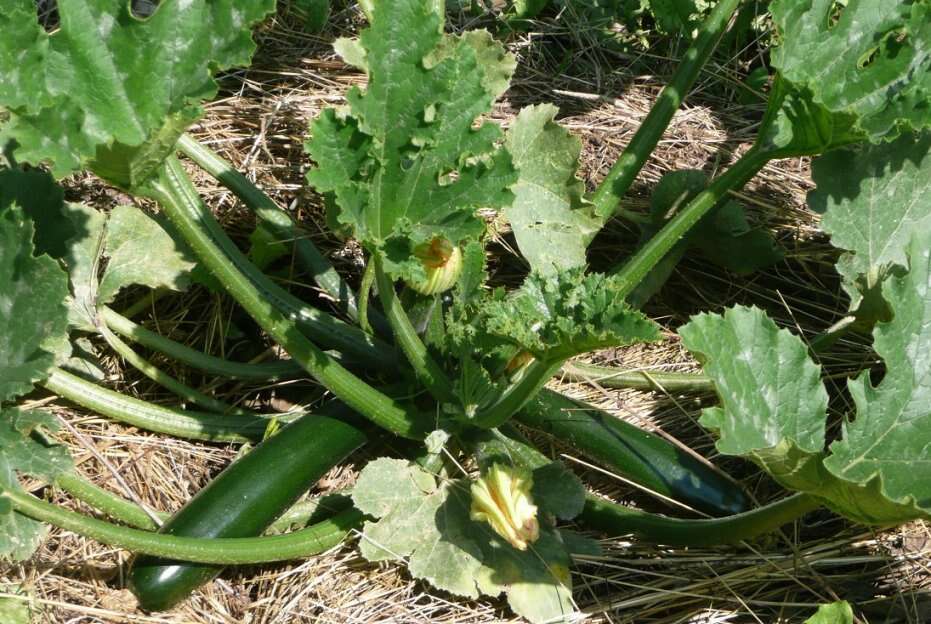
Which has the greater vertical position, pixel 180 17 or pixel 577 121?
pixel 180 17

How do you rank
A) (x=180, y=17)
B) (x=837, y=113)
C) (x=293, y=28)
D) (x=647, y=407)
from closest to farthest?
(x=180, y=17) → (x=837, y=113) → (x=647, y=407) → (x=293, y=28)

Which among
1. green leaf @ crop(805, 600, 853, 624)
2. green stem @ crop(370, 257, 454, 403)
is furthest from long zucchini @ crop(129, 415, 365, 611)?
green leaf @ crop(805, 600, 853, 624)

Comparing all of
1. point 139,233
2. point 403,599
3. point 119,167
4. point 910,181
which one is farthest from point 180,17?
point 910,181

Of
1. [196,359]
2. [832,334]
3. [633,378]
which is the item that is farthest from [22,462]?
[832,334]

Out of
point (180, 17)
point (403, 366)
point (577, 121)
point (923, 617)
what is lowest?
point (923, 617)

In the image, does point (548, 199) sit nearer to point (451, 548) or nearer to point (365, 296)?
point (365, 296)

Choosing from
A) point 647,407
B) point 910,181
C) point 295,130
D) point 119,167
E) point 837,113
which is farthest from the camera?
point 295,130

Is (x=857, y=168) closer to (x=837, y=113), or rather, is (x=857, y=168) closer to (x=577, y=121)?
(x=837, y=113)

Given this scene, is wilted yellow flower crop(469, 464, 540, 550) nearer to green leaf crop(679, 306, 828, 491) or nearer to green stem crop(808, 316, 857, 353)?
green leaf crop(679, 306, 828, 491)
